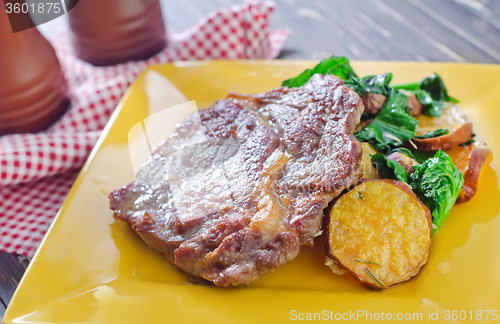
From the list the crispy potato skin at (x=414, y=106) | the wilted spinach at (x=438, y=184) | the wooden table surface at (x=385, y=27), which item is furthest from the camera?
the wooden table surface at (x=385, y=27)

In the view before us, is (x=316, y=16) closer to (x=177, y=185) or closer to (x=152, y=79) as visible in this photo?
(x=152, y=79)

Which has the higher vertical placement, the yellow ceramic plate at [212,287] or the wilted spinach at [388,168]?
the wilted spinach at [388,168]

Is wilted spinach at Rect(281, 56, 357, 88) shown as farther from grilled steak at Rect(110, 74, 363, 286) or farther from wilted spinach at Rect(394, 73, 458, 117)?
grilled steak at Rect(110, 74, 363, 286)

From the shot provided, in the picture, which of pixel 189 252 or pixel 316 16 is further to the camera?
pixel 316 16

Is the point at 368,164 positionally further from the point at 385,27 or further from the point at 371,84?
the point at 385,27

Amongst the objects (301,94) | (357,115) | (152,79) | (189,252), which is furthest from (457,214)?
(152,79)

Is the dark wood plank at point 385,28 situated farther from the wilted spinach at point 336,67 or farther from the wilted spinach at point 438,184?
the wilted spinach at point 438,184

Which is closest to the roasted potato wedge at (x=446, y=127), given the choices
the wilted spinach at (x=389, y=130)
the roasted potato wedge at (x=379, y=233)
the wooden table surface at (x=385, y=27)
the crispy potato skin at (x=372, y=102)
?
the wilted spinach at (x=389, y=130)
